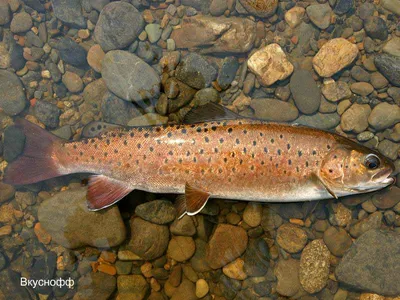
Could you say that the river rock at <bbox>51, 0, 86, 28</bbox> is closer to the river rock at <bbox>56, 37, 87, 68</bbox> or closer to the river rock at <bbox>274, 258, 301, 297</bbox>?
the river rock at <bbox>56, 37, 87, 68</bbox>

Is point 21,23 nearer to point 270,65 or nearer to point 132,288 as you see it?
point 270,65

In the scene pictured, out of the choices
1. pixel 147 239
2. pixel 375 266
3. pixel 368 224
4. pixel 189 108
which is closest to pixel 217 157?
pixel 189 108

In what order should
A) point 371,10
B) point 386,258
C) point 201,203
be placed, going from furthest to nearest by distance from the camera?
point 371,10 < point 386,258 < point 201,203

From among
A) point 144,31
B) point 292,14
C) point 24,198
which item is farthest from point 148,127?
point 292,14

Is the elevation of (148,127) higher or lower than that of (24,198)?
higher

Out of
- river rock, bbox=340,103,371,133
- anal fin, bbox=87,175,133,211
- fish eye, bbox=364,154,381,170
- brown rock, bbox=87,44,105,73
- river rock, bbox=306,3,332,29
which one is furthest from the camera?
brown rock, bbox=87,44,105,73

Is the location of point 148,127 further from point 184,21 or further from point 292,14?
point 292,14

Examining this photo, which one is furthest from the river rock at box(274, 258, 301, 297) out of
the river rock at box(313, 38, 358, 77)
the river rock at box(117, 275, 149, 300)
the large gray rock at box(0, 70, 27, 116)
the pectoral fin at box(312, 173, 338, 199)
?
the large gray rock at box(0, 70, 27, 116)
